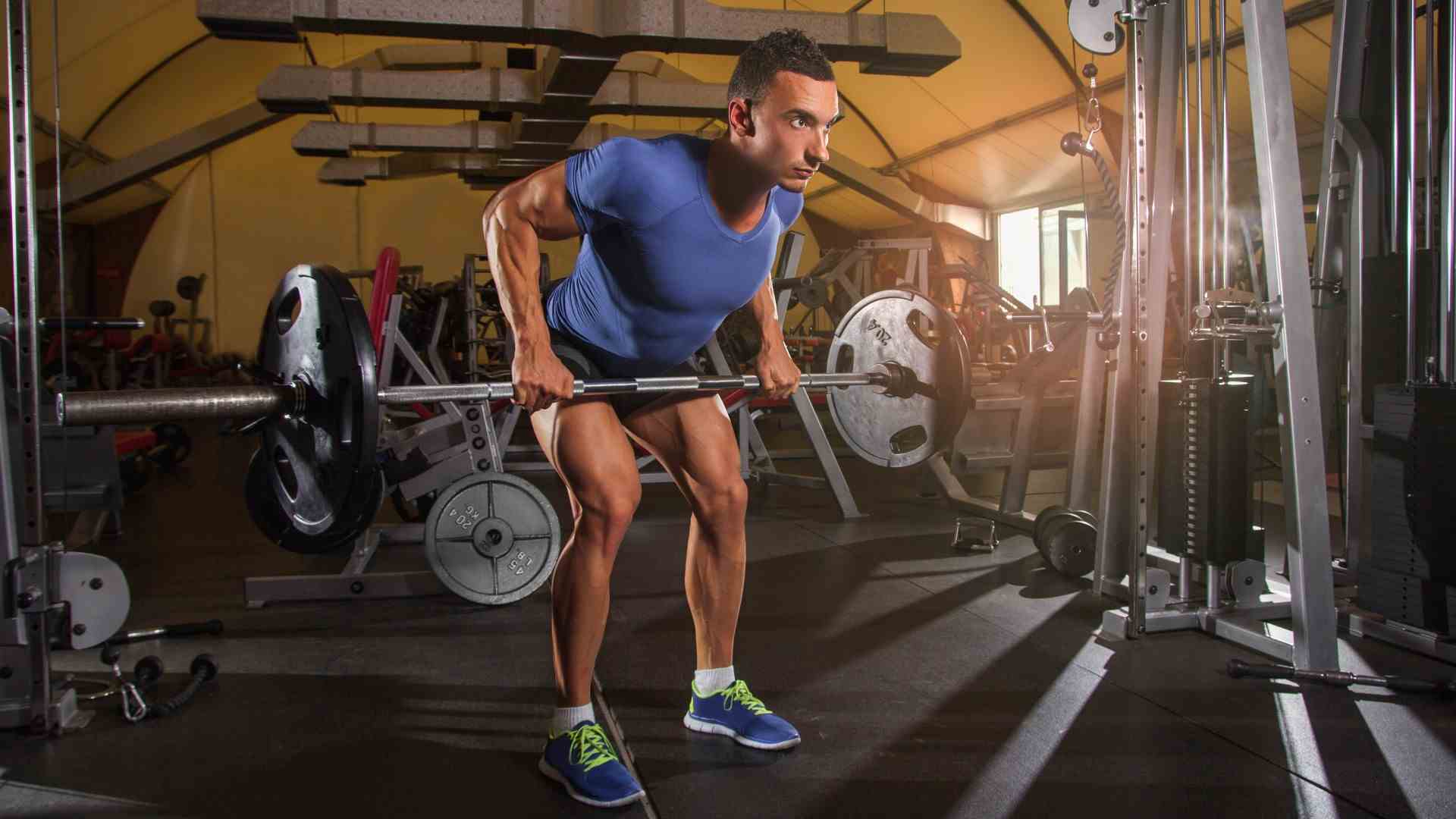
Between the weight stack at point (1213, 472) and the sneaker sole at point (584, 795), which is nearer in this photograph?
the sneaker sole at point (584, 795)

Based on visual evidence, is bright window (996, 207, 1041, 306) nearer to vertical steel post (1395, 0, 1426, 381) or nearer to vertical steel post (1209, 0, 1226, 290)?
vertical steel post (1395, 0, 1426, 381)

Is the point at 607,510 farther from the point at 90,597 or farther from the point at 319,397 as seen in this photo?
the point at 90,597

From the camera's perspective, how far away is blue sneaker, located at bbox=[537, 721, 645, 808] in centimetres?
150

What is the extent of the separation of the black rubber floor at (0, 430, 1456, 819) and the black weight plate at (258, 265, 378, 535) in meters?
0.46

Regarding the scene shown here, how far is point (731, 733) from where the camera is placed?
69.3 inches

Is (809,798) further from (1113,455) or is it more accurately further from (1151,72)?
(1151,72)

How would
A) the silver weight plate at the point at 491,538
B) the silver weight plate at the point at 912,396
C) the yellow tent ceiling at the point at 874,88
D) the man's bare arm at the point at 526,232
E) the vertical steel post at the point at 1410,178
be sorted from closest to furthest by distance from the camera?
the man's bare arm at the point at 526,232 < the silver weight plate at the point at 912,396 < the vertical steel post at the point at 1410,178 < the silver weight plate at the point at 491,538 < the yellow tent ceiling at the point at 874,88

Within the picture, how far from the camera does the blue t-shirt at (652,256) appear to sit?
1494 millimetres

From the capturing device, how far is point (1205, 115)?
780 centimetres

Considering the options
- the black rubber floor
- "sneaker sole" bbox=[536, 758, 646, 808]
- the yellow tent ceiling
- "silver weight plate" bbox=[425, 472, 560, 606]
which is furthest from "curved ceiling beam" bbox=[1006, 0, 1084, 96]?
"sneaker sole" bbox=[536, 758, 646, 808]

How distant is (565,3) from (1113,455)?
3786mm

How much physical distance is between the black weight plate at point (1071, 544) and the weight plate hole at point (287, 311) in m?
2.17

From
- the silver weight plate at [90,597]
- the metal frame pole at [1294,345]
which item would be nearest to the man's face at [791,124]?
the metal frame pole at [1294,345]

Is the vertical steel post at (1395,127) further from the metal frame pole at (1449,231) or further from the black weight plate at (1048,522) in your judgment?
the black weight plate at (1048,522)
